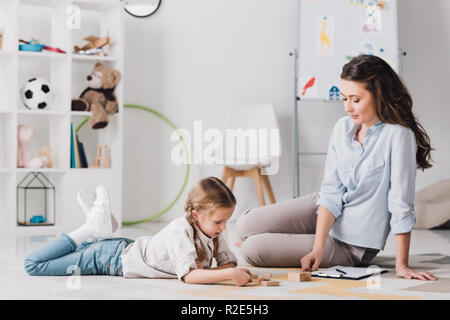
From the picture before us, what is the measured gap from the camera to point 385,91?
1993 mm

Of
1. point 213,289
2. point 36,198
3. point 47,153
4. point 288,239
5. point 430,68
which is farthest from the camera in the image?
point 430,68

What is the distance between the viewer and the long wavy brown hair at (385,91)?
6.50 ft

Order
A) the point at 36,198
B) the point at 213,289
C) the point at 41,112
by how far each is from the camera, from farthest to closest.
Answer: the point at 36,198, the point at 41,112, the point at 213,289

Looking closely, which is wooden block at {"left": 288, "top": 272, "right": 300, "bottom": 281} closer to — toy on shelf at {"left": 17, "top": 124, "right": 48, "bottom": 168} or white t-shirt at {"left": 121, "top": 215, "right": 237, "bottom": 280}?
white t-shirt at {"left": 121, "top": 215, "right": 237, "bottom": 280}

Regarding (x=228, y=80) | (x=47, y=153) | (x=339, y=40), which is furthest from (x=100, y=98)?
(x=339, y=40)

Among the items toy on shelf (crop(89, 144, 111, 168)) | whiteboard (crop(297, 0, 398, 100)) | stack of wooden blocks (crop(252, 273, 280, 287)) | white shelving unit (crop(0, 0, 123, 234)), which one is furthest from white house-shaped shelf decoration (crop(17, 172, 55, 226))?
stack of wooden blocks (crop(252, 273, 280, 287))

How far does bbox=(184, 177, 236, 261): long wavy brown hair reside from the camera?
1.78 m

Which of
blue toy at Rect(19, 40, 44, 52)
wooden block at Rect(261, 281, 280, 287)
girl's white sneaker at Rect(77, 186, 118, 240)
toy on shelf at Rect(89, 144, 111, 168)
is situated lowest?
wooden block at Rect(261, 281, 280, 287)

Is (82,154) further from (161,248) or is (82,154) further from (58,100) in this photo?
(161,248)

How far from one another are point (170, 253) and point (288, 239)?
0.50m

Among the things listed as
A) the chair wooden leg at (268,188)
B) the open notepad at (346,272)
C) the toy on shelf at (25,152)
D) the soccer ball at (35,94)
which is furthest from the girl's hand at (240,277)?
the chair wooden leg at (268,188)

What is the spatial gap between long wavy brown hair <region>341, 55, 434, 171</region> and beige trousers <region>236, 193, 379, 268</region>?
1.28 ft

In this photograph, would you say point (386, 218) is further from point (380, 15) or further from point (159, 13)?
point (159, 13)

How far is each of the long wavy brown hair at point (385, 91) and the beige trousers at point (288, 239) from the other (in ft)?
1.28
